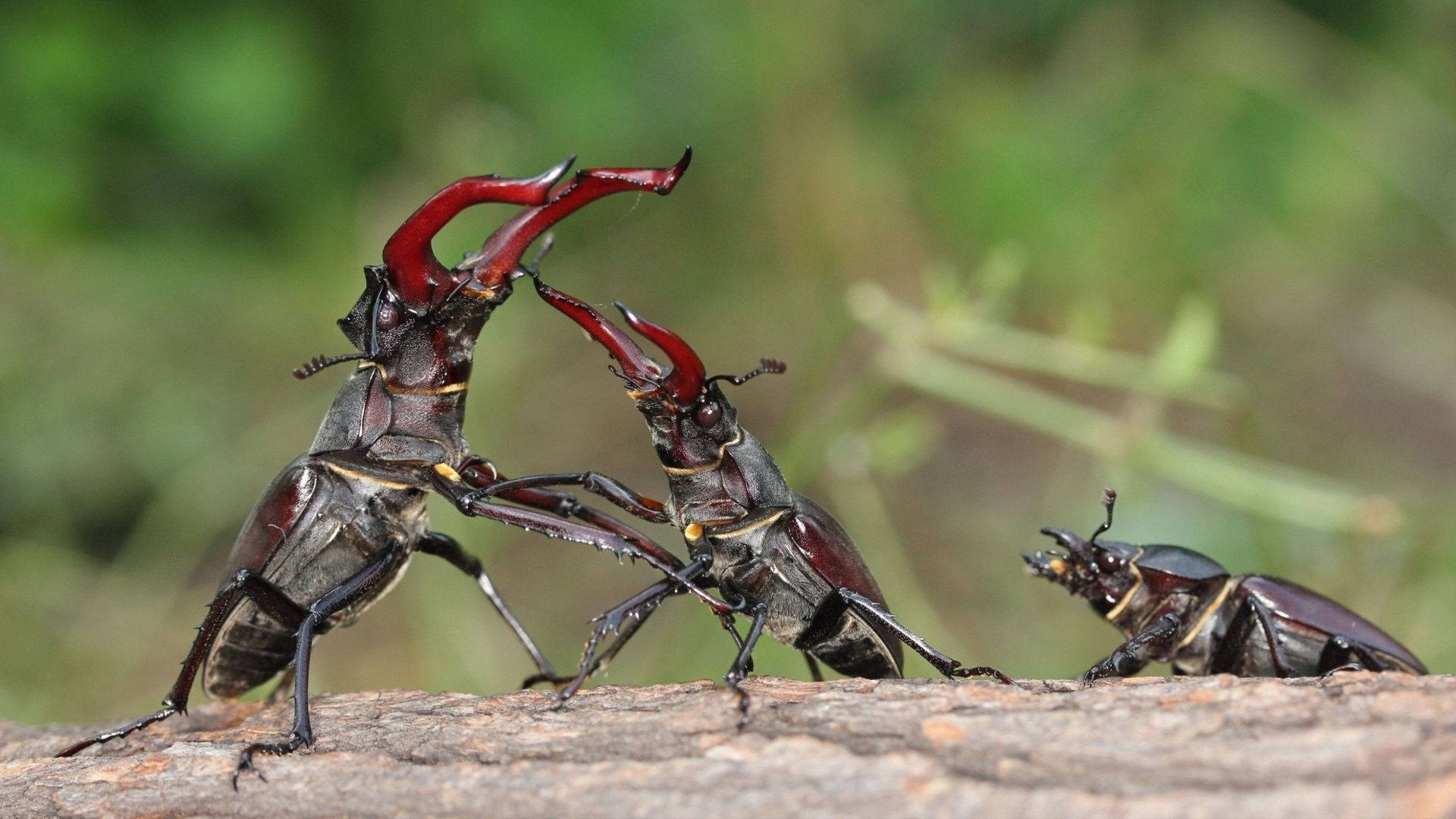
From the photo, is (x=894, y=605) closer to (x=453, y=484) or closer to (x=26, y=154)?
(x=453, y=484)

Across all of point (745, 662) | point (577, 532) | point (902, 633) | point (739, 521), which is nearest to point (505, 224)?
point (577, 532)

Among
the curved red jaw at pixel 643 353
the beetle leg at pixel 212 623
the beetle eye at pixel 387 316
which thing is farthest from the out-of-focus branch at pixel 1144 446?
the beetle leg at pixel 212 623

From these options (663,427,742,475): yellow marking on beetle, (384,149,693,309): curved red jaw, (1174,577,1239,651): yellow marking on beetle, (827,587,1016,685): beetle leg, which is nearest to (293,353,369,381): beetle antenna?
(384,149,693,309): curved red jaw

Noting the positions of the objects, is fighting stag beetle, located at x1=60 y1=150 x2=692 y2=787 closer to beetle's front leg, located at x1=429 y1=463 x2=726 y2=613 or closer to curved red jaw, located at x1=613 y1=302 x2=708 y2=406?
beetle's front leg, located at x1=429 y1=463 x2=726 y2=613

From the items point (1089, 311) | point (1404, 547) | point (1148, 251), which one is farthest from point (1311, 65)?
point (1089, 311)

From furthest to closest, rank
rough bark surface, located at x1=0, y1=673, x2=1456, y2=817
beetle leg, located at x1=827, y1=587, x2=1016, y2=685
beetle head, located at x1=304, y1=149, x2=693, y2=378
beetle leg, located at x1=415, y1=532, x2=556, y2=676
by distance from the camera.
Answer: beetle leg, located at x1=415, y1=532, x2=556, y2=676 → beetle head, located at x1=304, y1=149, x2=693, y2=378 → beetle leg, located at x1=827, y1=587, x2=1016, y2=685 → rough bark surface, located at x1=0, y1=673, x2=1456, y2=817

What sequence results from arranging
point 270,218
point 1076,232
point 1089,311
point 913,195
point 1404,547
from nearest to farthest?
1. point 1089,311
2. point 1404,547
3. point 270,218
4. point 1076,232
5. point 913,195

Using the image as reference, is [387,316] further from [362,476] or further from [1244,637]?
[1244,637]
